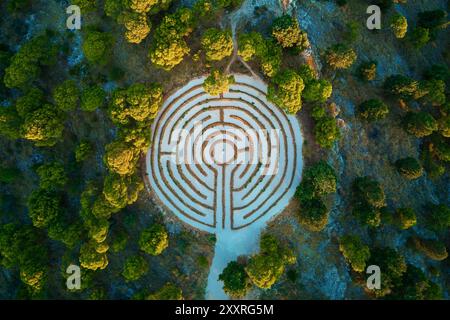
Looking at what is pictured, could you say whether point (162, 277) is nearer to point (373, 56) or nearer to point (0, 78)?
point (0, 78)

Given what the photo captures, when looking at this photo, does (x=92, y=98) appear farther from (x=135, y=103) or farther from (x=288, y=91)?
(x=288, y=91)

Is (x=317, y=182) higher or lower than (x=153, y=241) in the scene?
higher

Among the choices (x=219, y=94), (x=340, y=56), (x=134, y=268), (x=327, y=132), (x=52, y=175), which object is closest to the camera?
(x=327, y=132)

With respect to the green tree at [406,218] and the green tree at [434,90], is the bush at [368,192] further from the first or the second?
the green tree at [434,90]

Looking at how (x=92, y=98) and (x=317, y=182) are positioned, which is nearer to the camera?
(x=317, y=182)

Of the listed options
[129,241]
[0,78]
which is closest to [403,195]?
[129,241]

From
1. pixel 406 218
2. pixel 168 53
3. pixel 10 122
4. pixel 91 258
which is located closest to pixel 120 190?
pixel 91 258

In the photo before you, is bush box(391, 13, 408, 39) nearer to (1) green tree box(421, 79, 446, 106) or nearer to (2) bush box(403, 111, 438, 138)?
(1) green tree box(421, 79, 446, 106)
